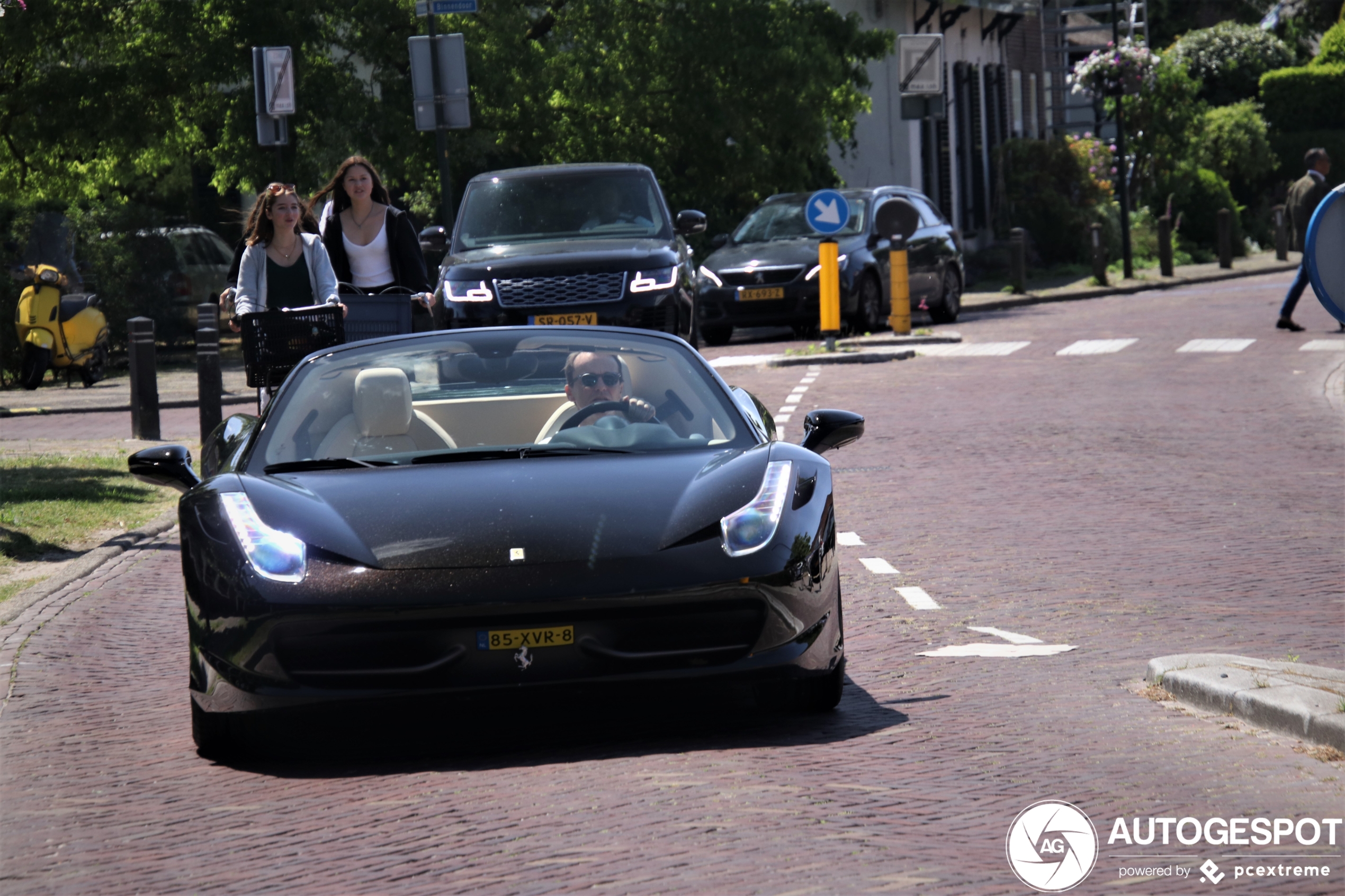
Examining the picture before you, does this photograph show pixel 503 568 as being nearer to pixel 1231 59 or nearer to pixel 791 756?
pixel 791 756

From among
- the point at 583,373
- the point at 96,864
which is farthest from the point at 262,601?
the point at 583,373

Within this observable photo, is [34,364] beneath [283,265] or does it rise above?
beneath

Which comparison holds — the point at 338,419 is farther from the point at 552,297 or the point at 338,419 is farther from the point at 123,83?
the point at 123,83

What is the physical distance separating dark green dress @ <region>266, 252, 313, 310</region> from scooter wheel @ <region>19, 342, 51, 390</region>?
12.3m

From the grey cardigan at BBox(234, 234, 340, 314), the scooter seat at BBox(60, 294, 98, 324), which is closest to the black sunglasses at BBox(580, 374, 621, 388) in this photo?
the grey cardigan at BBox(234, 234, 340, 314)

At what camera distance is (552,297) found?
52.7 feet

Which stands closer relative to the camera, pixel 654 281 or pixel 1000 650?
pixel 1000 650

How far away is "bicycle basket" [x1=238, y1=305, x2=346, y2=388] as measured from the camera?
9.55 meters

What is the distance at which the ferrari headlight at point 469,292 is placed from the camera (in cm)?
1628

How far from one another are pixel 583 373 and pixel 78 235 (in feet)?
62.2

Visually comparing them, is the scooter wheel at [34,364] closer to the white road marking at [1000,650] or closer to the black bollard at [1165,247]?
the white road marking at [1000,650]

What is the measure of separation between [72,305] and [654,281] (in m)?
8.64

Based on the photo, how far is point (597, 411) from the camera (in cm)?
641

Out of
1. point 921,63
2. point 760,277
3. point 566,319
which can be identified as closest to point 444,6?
point 566,319
